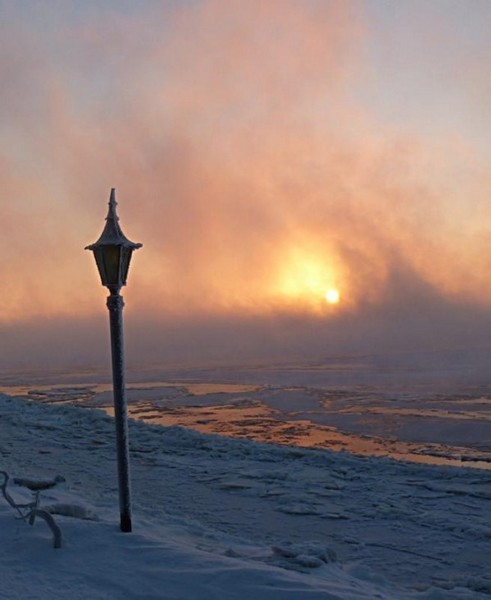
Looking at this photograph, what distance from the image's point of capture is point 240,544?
6.39m

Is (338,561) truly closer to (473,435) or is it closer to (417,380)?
(473,435)

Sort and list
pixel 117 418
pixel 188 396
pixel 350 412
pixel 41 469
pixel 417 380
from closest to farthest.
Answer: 1. pixel 117 418
2. pixel 41 469
3. pixel 350 412
4. pixel 188 396
5. pixel 417 380

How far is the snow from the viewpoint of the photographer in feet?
14.5

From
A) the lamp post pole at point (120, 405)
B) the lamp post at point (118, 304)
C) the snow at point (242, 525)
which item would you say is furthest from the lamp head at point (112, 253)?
the snow at point (242, 525)

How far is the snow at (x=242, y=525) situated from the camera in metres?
4.41

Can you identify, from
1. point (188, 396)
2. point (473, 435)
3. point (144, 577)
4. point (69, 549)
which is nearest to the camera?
point (144, 577)

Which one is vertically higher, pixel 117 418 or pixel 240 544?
pixel 117 418

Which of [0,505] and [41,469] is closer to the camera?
[0,505]

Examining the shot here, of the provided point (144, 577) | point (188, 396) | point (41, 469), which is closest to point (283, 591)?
point (144, 577)

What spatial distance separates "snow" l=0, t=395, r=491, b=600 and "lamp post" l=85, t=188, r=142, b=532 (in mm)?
407

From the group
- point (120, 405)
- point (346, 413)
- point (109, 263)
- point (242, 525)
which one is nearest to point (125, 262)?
point (109, 263)

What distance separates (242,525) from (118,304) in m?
3.48

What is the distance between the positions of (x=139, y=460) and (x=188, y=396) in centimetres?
1838

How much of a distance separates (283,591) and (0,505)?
3.43 m
